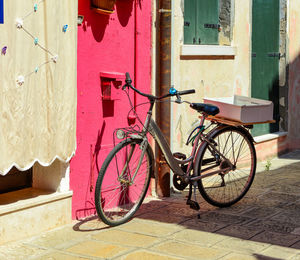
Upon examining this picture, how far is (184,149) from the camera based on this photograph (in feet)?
26.6

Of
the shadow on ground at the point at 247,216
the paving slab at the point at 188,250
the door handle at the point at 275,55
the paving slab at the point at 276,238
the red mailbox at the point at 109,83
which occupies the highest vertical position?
the door handle at the point at 275,55

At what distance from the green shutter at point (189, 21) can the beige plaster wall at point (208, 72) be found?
194mm

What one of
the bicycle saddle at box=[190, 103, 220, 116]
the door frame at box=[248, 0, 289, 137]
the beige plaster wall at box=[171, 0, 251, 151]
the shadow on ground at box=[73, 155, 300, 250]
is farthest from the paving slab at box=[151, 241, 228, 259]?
the door frame at box=[248, 0, 289, 137]

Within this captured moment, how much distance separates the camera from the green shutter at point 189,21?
8.27 metres

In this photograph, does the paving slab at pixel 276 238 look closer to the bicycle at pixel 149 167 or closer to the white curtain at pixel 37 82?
the bicycle at pixel 149 167

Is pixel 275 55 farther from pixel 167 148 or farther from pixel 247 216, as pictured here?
pixel 167 148

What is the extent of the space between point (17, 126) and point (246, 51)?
18.3ft

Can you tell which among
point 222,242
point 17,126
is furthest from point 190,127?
point 17,126

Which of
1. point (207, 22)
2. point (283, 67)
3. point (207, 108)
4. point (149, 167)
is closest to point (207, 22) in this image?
point (207, 22)

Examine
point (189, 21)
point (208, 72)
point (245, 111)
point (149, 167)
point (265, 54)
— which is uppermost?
point (189, 21)

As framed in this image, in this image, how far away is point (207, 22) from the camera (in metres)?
8.84

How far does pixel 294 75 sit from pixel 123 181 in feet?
22.0

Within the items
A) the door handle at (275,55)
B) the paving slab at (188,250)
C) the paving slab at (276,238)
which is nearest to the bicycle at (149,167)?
the paving slab at (188,250)

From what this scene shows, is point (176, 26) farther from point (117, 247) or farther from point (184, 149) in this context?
point (117, 247)
